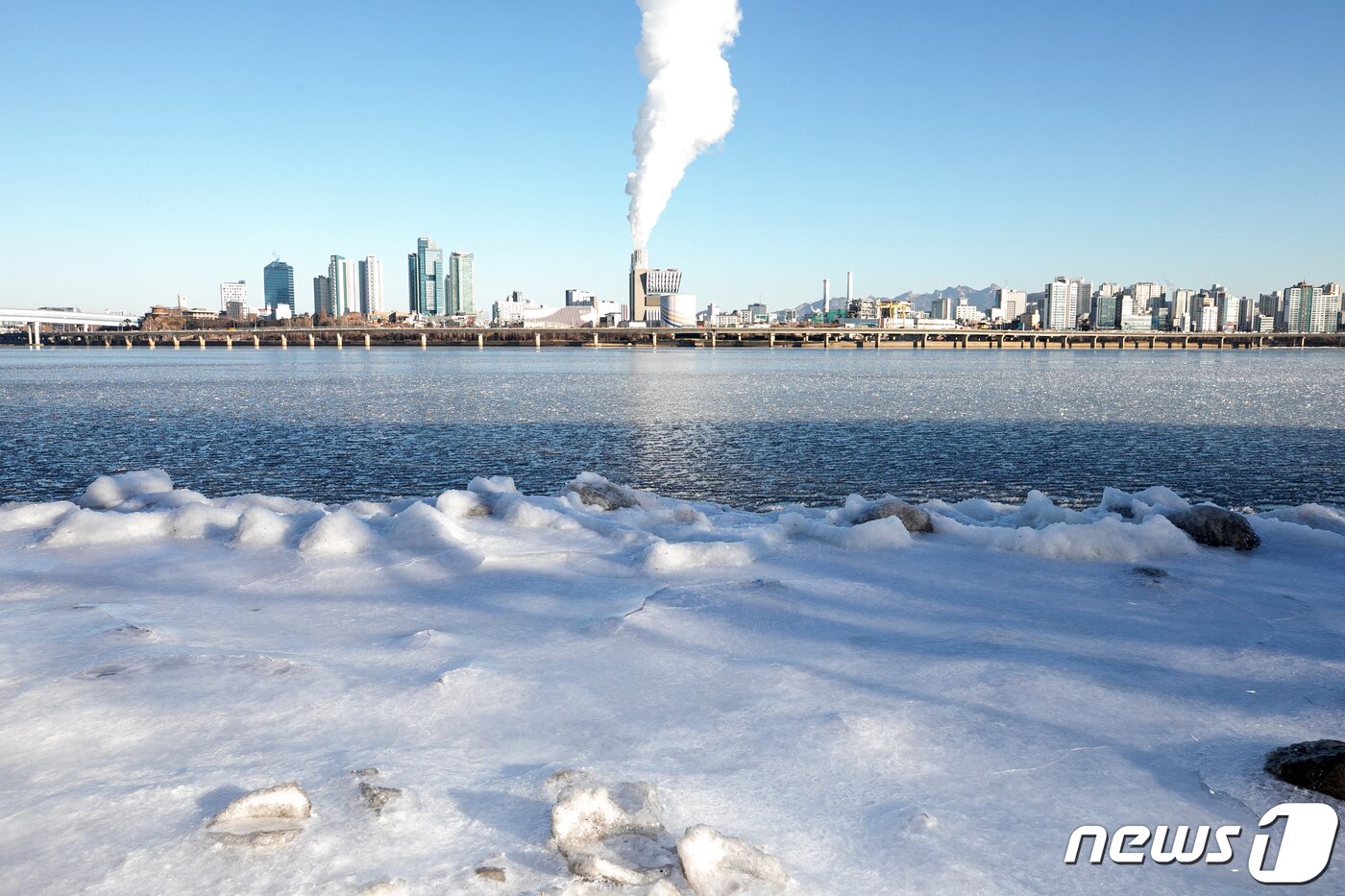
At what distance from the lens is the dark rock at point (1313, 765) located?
3.05 meters

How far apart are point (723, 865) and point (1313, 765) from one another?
2.35 m

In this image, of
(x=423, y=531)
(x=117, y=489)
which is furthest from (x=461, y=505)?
(x=117, y=489)

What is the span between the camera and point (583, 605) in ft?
18.1

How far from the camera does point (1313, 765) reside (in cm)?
312

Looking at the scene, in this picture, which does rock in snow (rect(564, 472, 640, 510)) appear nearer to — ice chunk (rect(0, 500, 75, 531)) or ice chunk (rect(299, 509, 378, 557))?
ice chunk (rect(299, 509, 378, 557))

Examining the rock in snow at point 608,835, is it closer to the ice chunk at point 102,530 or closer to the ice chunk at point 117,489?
the ice chunk at point 102,530

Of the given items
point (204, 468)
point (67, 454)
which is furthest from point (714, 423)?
point (67, 454)

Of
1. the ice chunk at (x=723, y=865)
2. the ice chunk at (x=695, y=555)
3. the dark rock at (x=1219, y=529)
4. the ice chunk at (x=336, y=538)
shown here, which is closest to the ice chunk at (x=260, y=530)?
the ice chunk at (x=336, y=538)

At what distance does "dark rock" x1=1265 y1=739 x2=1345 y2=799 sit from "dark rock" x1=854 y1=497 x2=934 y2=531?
160 inches

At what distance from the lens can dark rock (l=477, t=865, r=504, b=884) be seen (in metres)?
2.56

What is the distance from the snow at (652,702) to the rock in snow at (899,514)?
50 cm

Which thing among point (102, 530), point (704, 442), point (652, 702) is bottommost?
point (704, 442)

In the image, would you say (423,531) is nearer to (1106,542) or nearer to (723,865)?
(723,865)

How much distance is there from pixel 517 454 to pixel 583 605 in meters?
16.5
